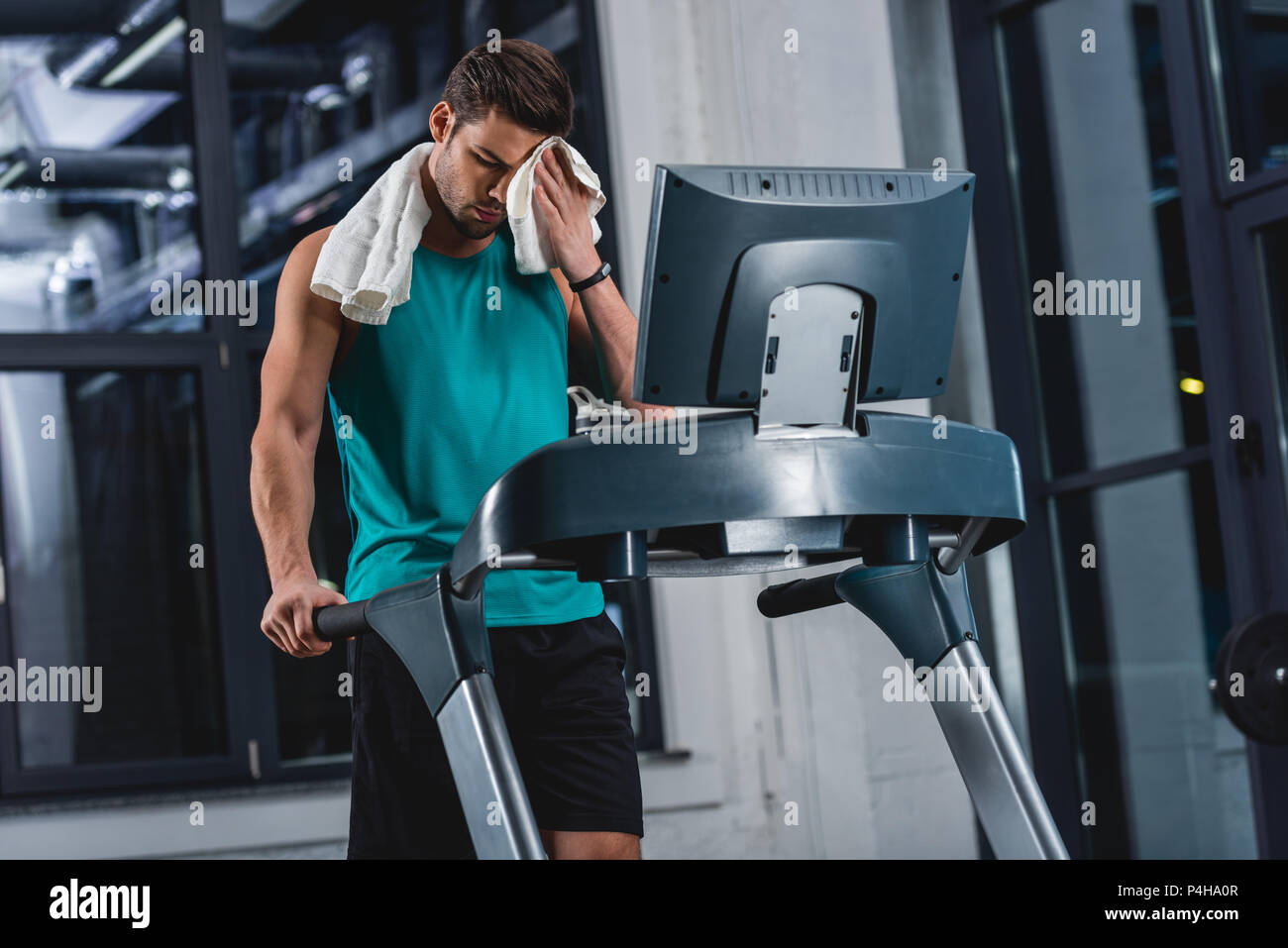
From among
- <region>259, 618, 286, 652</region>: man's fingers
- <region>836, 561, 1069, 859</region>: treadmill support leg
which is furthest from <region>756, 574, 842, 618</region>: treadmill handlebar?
<region>259, 618, 286, 652</region>: man's fingers

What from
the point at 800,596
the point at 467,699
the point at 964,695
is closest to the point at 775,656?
the point at 800,596

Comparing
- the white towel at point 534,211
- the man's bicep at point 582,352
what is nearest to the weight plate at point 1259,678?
the man's bicep at point 582,352

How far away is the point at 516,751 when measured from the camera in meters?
1.56

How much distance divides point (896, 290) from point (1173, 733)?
7.66 feet

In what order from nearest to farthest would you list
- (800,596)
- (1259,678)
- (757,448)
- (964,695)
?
(757,448), (964,695), (800,596), (1259,678)

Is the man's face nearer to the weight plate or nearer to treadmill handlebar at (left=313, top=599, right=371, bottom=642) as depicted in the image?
treadmill handlebar at (left=313, top=599, right=371, bottom=642)

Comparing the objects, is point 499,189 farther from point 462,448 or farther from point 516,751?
point 516,751

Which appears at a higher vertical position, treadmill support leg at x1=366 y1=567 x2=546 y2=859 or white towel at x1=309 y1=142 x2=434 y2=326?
white towel at x1=309 y1=142 x2=434 y2=326

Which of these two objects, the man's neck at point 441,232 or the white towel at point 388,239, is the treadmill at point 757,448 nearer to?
the white towel at point 388,239

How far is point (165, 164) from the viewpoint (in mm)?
3426

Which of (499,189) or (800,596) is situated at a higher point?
(499,189)

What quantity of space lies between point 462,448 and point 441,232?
274mm

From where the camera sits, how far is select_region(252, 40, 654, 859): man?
1537mm

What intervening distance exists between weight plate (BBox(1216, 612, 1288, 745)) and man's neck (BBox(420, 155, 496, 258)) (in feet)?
5.29
